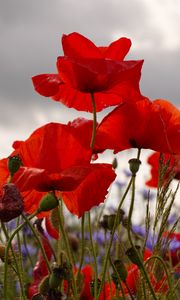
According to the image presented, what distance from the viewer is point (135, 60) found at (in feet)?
3.45

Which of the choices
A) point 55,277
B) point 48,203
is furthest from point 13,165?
point 55,277

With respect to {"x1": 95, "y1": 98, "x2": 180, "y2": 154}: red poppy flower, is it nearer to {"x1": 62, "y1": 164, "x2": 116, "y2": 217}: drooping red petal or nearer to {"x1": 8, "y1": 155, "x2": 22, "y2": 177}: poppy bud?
{"x1": 62, "y1": 164, "x2": 116, "y2": 217}: drooping red petal

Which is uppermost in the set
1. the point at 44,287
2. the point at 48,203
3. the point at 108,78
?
the point at 108,78

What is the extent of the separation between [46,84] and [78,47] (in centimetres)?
7

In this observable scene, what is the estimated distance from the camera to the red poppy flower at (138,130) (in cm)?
110

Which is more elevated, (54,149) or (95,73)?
(95,73)

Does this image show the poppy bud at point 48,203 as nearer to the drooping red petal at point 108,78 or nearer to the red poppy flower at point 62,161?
the red poppy flower at point 62,161

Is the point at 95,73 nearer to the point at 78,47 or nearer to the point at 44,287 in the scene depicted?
the point at 78,47

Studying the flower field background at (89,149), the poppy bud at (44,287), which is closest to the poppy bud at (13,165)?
the flower field background at (89,149)

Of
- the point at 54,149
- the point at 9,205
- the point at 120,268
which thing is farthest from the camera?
the point at 120,268

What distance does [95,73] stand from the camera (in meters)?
1.02

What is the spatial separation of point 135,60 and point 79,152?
0.17 m

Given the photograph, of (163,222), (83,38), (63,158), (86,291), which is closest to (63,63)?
(83,38)

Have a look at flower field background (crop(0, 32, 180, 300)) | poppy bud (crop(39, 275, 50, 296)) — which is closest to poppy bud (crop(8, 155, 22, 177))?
flower field background (crop(0, 32, 180, 300))
